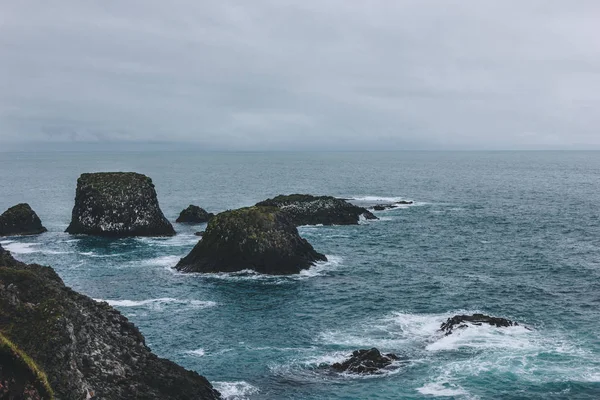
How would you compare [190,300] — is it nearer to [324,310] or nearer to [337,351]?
[324,310]

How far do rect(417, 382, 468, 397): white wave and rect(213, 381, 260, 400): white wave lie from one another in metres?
13.1

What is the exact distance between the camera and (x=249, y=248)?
83875 mm

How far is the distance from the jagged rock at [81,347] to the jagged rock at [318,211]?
83.9 meters

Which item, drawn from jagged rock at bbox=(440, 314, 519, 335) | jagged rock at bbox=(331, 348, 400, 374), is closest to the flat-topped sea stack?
jagged rock at bbox=(440, 314, 519, 335)

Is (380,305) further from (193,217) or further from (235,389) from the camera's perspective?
(193,217)

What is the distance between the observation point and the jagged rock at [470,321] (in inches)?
2237

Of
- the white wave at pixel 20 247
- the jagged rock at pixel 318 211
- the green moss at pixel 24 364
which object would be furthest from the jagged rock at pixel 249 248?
the green moss at pixel 24 364

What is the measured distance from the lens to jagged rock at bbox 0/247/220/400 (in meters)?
34.2

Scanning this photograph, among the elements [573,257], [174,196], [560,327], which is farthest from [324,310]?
[174,196]

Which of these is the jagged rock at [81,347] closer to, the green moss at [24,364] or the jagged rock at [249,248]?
the green moss at [24,364]

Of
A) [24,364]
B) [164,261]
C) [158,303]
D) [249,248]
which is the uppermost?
[24,364]

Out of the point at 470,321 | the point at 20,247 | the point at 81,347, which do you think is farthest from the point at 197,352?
the point at 20,247

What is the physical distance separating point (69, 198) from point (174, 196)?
34726 mm

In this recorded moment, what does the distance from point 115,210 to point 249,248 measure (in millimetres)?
40011
